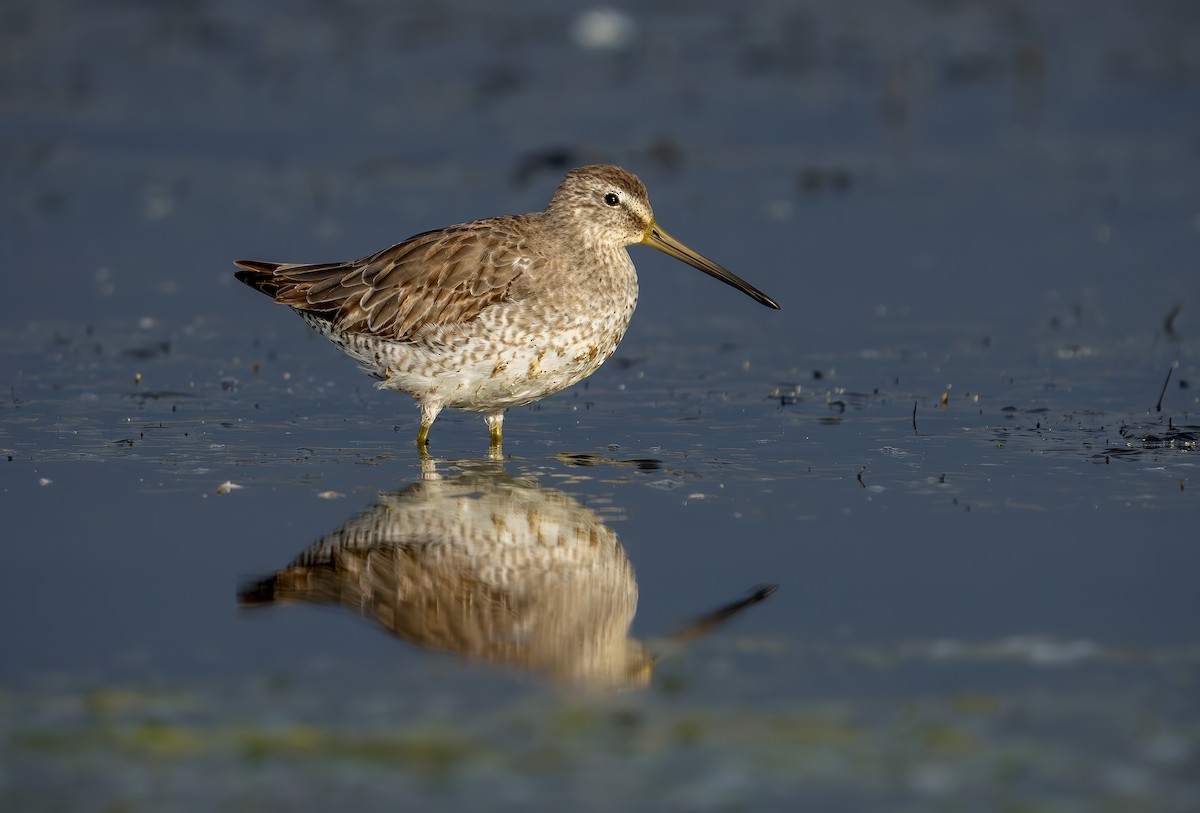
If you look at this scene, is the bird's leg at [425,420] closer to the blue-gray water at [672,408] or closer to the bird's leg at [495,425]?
the blue-gray water at [672,408]

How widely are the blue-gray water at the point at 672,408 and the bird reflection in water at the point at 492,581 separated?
0.11 meters

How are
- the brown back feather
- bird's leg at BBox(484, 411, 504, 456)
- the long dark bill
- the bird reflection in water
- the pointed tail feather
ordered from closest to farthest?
1. the bird reflection in water
2. the brown back feather
3. bird's leg at BBox(484, 411, 504, 456)
4. the long dark bill
5. the pointed tail feather

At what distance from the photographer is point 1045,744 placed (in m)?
5.30

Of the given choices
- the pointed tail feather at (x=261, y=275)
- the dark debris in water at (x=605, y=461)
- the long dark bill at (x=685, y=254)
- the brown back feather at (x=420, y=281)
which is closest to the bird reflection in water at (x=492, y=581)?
the dark debris in water at (x=605, y=461)

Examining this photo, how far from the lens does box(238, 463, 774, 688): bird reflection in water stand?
6227 mm

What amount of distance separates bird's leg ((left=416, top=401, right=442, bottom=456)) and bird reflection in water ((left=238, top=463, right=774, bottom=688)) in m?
0.92

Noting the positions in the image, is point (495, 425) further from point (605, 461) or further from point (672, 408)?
point (672, 408)

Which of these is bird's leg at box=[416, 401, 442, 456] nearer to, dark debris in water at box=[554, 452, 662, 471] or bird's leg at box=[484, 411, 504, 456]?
bird's leg at box=[484, 411, 504, 456]

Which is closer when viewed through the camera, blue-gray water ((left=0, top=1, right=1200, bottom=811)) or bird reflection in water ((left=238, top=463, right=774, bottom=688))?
blue-gray water ((left=0, top=1, right=1200, bottom=811))

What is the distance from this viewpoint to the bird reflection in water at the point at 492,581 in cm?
623

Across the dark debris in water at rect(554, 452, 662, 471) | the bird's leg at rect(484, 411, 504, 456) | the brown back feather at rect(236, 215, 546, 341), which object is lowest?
the dark debris in water at rect(554, 452, 662, 471)

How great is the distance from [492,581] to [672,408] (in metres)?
3.15

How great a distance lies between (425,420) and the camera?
910 cm

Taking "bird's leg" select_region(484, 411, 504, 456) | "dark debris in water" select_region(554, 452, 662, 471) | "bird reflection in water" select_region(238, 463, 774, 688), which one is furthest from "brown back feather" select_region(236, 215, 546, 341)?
"bird reflection in water" select_region(238, 463, 774, 688)
